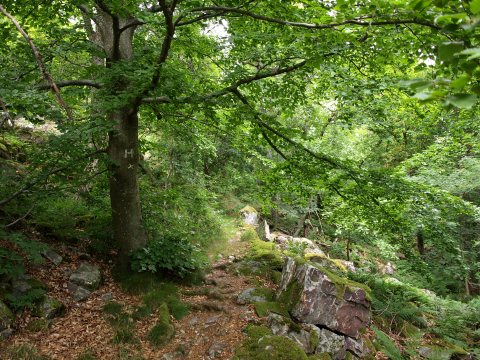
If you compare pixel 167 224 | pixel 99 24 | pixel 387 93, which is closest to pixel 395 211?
pixel 387 93

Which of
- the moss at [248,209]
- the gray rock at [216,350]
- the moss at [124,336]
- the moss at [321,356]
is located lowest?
the moss at [124,336]

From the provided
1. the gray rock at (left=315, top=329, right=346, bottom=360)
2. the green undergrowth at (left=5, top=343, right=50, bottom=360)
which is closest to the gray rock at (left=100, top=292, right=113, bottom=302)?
the green undergrowth at (left=5, top=343, right=50, bottom=360)

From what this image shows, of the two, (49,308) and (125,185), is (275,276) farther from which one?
(49,308)

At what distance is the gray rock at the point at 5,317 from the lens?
191 inches

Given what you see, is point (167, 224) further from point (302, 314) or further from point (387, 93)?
point (387, 93)

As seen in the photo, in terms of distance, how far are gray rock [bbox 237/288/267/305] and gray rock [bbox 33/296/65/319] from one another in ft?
11.8

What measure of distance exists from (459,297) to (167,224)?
43.7 ft

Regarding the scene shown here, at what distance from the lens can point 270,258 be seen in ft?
34.7

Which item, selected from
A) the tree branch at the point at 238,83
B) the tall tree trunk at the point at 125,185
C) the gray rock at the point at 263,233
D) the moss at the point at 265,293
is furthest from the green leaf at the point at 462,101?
the gray rock at the point at 263,233

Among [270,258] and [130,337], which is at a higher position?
[270,258]

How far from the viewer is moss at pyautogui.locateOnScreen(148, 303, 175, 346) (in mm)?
5727

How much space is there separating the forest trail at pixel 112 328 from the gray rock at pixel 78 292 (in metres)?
0.09

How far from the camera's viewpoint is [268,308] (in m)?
7.03

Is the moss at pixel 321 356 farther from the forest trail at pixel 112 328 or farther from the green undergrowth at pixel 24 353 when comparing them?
the green undergrowth at pixel 24 353
